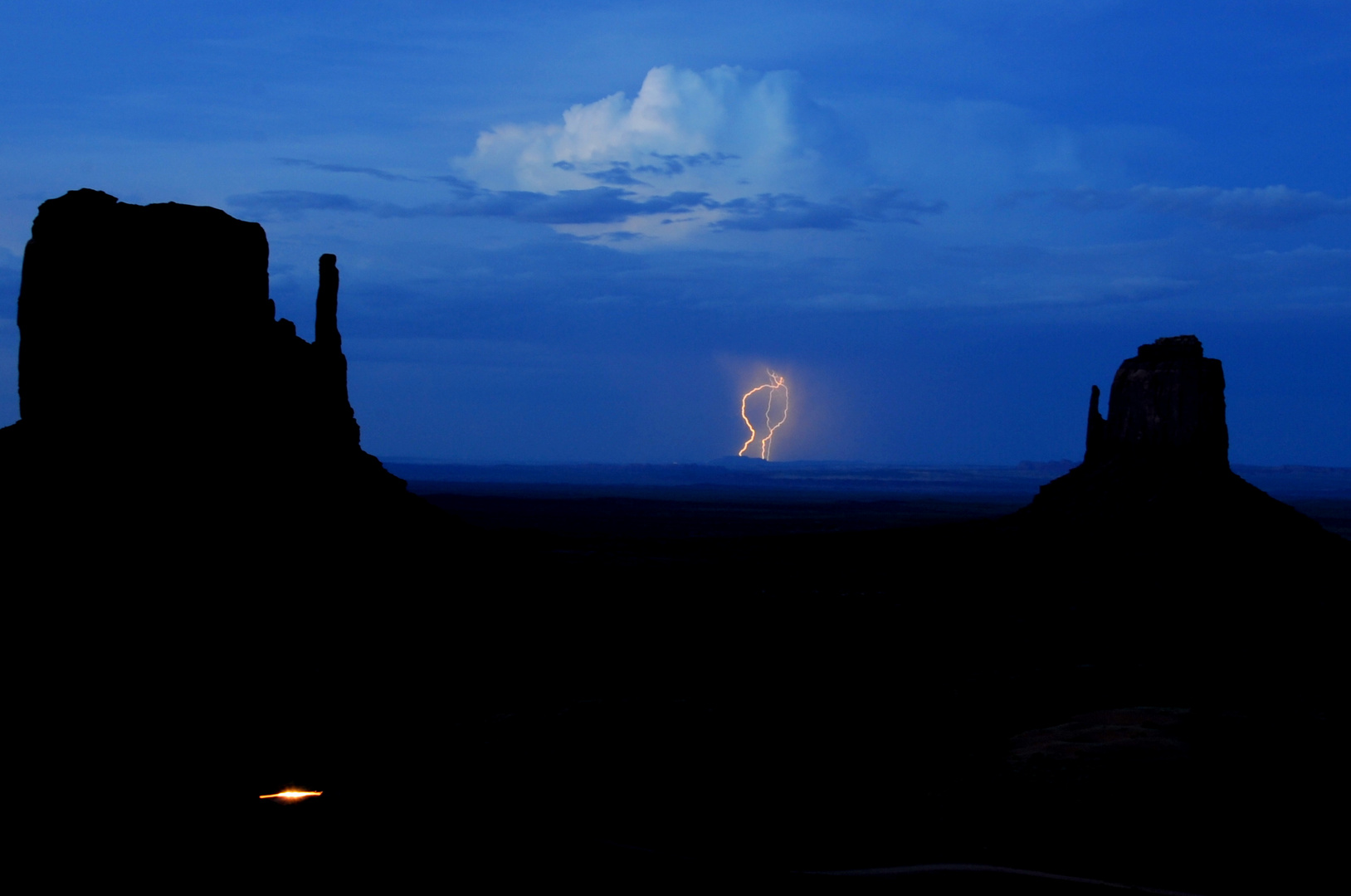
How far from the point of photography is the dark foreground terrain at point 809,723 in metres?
5.26

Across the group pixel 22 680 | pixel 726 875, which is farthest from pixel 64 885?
pixel 22 680

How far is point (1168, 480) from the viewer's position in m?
48.1

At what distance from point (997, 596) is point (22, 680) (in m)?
30.7

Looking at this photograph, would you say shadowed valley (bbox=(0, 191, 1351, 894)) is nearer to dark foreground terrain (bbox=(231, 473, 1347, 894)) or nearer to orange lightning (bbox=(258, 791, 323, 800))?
dark foreground terrain (bbox=(231, 473, 1347, 894))

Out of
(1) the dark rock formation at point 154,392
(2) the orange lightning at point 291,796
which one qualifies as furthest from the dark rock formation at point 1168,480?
(2) the orange lightning at point 291,796

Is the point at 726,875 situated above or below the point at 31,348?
below

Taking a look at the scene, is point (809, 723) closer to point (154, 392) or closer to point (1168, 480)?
point (154, 392)

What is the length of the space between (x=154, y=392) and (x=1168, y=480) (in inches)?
1637

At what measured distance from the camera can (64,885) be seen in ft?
16.9

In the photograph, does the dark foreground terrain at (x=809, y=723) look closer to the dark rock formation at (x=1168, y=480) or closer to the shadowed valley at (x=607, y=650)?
the shadowed valley at (x=607, y=650)

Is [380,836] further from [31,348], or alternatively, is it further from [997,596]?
[997,596]

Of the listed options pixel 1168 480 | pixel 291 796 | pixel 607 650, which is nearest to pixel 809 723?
pixel 607 650

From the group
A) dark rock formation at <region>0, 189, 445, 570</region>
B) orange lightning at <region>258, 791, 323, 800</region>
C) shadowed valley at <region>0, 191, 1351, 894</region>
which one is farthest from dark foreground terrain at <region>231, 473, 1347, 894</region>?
dark rock formation at <region>0, 189, 445, 570</region>

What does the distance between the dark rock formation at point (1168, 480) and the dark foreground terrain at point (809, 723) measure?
1192mm
